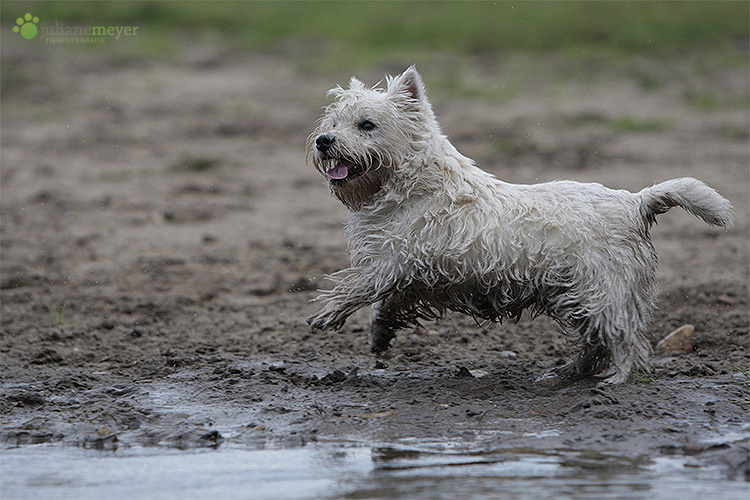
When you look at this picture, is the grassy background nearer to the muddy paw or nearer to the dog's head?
the dog's head

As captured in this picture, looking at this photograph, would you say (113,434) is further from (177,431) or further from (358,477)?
(358,477)

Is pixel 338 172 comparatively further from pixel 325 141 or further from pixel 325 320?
pixel 325 320

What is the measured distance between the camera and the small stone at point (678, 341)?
755 cm

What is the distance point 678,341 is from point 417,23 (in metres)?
12.3

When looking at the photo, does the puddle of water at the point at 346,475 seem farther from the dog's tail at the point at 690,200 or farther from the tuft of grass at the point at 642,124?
the tuft of grass at the point at 642,124

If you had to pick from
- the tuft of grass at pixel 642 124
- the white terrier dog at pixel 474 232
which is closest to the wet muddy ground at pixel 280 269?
the tuft of grass at pixel 642 124

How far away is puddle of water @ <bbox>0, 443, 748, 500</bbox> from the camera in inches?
195

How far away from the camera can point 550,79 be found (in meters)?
16.0

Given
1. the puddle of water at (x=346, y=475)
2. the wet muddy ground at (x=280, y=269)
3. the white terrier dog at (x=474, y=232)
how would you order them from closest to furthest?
the puddle of water at (x=346, y=475)
the wet muddy ground at (x=280, y=269)
the white terrier dog at (x=474, y=232)

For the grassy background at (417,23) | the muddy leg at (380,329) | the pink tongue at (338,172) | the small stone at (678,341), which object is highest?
the grassy background at (417,23)

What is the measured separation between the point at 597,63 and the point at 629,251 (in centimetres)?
1133

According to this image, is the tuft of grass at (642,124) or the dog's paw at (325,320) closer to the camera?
the dog's paw at (325,320)

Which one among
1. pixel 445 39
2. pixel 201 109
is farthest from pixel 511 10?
pixel 201 109

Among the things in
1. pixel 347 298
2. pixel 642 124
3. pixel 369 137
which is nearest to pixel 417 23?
pixel 642 124
